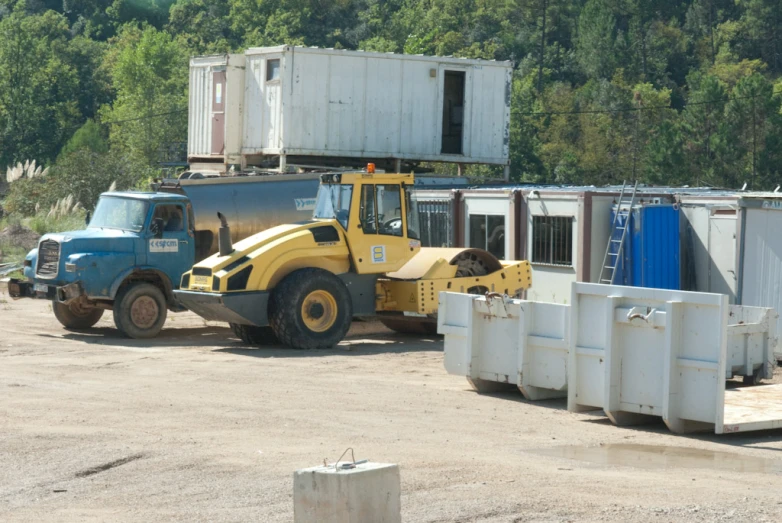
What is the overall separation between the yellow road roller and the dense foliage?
140 feet

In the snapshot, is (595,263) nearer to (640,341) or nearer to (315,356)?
(315,356)

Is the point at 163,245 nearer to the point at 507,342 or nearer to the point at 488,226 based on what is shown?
the point at 488,226

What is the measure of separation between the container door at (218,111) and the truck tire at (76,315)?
6.37 metres

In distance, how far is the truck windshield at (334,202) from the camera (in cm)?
1745

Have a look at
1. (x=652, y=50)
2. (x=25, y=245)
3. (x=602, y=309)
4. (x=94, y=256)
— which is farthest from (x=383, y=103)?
(x=652, y=50)

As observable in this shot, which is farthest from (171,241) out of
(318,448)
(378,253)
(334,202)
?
(318,448)

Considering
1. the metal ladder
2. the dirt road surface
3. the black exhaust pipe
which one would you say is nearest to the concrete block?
the dirt road surface

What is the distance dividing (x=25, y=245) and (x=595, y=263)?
16.2 meters

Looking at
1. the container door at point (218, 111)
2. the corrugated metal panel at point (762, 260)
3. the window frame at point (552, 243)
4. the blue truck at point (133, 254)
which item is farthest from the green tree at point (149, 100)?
the corrugated metal panel at point (762, 260)

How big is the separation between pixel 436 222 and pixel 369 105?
326 centimetres

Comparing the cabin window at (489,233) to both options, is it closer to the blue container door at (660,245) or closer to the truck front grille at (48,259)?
the blue container door at (660,245)

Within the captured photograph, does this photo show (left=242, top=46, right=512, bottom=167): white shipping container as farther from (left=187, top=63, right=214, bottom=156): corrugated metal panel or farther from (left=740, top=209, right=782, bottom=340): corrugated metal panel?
(left=740, top=209, right=782, bottom=340): corrugated metal panel

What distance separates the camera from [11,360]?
625 inches

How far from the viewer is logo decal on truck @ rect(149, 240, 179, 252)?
18219mm
